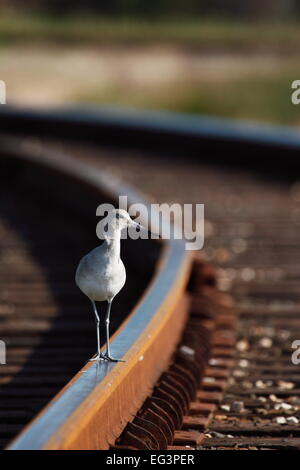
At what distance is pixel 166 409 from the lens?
445 cm

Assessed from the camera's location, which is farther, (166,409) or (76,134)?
(76,134)

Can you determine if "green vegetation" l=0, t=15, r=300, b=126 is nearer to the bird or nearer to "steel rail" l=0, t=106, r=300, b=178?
"steel rail" l=0, t=106, r=300, b=178

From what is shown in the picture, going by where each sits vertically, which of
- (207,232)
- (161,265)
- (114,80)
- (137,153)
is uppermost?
(114,80)

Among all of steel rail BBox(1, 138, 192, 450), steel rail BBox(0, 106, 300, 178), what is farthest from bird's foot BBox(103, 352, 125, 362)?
steel rail BBox(0, 106, 300, 178)

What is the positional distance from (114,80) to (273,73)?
5.68 metres

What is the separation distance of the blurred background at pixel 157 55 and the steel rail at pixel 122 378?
18570 mm

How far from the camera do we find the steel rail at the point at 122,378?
3.45 meters

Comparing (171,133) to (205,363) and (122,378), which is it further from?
(122,378)

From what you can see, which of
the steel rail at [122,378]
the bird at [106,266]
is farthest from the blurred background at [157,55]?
the bird at [106,266]

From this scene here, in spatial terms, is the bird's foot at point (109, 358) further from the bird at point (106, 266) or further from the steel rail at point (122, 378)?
the bird at point (106, 266)

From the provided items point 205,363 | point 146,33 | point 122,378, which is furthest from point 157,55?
point 122,378

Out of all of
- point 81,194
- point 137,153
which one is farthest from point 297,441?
point 137,153

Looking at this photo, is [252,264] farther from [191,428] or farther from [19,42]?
[19,42]

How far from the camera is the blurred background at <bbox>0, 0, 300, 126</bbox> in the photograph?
31.2m
